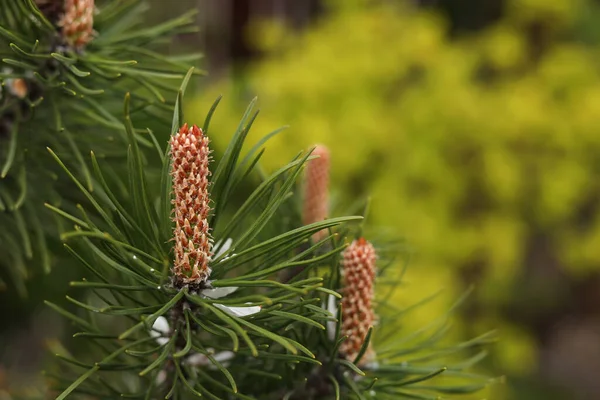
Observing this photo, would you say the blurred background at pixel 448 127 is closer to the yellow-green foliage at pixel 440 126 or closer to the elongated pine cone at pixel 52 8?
the yellow-green foliage at pixel 440 126

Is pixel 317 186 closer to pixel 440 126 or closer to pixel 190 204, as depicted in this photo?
pixel 190 204

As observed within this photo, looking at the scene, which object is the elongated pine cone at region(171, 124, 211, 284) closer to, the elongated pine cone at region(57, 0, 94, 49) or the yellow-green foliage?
the elongated pine cone at region(57, 0, 94, 49)

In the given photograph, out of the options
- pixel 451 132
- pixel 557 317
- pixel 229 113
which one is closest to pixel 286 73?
pixel 229 113

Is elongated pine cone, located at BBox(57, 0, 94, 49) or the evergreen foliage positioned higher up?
elongated pine cone, located at BBox(57, 0, 94, 49)

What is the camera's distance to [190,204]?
25 centimetres

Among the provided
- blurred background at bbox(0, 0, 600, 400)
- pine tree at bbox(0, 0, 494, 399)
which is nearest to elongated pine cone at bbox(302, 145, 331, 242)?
pine tree at bbox(0, 0, 494, 399)

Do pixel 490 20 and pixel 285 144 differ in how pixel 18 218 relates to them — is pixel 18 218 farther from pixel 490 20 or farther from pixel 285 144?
pixel 490 20

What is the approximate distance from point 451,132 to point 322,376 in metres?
1.13

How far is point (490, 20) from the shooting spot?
2586 mm

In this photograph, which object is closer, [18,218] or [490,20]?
[18,218]

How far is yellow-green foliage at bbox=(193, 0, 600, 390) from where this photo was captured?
50.1 inches

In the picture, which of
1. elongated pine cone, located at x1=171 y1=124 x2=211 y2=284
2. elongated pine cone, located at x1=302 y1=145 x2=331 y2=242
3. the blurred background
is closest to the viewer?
elongated pine cone, located at x1=171 y1=124 x2=211 y2=284

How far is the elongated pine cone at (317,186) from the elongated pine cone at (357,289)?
2.4 inches

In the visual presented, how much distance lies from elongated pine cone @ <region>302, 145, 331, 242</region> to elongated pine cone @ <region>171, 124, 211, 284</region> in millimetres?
100
